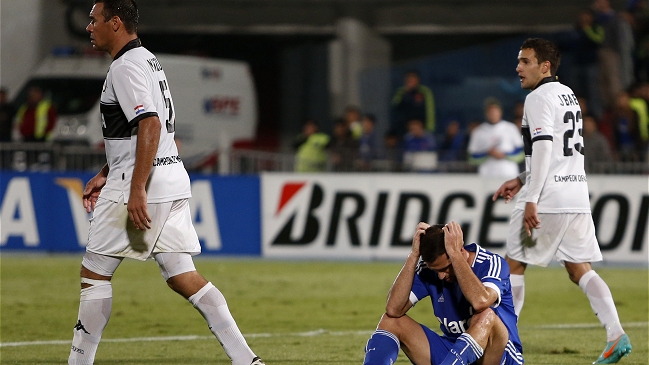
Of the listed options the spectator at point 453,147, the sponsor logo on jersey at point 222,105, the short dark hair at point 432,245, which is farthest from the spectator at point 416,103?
the short dark hair at point 432,245

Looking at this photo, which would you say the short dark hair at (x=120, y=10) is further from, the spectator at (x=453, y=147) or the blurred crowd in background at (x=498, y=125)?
the spectator at (x=453, y=147)

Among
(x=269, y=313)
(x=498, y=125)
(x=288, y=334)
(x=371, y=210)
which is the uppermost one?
(x=498, y=125)

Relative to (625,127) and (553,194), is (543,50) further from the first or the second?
(625,127)

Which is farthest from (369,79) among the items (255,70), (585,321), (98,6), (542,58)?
(98,6)

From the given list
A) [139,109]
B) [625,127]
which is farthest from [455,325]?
[625,127]

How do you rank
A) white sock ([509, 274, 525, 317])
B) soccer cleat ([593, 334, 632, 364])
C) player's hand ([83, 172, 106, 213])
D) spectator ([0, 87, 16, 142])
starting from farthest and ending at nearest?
spectator ([0, 87, 16, 142])
white sock ([509, 274, 525, 317])
soccer cleat ([593, 334, 632, 364])
player's hand ([83, 172, 106, 213])

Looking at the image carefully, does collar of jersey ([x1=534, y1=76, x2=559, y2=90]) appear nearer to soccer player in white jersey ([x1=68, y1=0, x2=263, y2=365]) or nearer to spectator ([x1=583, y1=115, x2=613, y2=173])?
soccer player in white jersey ([x1=68, y1=0, x2=263, y2=365])

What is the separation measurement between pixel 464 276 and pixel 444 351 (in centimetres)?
57

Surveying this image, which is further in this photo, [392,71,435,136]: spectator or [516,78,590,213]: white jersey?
[392,71,435,136]: spectator

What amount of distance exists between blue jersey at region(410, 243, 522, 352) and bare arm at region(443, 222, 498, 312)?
12 centimetres

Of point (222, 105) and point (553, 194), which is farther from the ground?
point (553, 194)

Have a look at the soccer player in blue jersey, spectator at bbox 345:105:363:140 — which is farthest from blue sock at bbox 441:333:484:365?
spectator at bbox 345:105:363:140

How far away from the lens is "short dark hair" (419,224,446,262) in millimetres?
5906

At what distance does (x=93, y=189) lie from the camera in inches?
257
